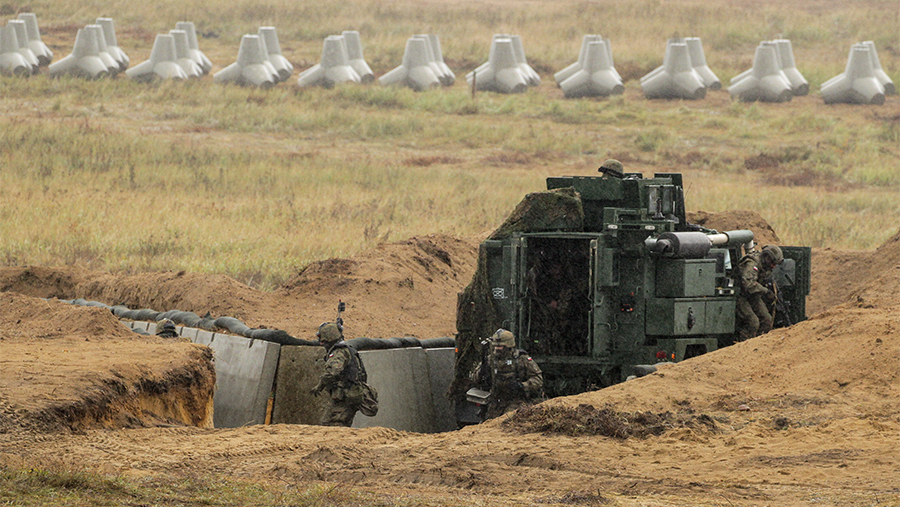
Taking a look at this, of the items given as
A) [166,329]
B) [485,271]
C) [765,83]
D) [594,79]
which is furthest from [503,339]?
[594,79]

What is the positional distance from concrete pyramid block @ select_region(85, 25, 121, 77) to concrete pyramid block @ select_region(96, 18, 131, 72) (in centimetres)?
41

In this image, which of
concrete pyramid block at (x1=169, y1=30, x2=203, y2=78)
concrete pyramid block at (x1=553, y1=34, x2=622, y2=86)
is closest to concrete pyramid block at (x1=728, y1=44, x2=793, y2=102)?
concrete pyramid block at (x1=553, y1=34, x2=622, y2=86)

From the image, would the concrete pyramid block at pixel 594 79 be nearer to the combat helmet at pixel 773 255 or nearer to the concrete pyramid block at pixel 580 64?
the concrete pyramid block at pixel 580 64

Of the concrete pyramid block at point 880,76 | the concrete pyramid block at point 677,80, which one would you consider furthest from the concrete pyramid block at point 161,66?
the concrete pyramid block at point 880,76

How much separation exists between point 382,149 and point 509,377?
916 inches

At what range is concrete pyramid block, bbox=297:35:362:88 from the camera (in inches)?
1727

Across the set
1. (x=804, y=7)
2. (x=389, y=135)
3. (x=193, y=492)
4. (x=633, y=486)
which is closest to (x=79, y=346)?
(x=193, y=492)

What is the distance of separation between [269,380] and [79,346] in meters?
1.98

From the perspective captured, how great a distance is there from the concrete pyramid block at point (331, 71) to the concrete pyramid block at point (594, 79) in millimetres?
8051

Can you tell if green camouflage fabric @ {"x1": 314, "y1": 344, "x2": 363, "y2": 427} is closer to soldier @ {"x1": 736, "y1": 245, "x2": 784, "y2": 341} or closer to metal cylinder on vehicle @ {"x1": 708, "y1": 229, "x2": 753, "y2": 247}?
metal cylinder on vehicle @ {"x1": 708, "y1": 229, "x2": 753, "y2": 247}

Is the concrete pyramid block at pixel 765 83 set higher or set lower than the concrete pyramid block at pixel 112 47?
lower

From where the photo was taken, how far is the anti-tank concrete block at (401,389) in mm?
12906

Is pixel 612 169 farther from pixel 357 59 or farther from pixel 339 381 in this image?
pixel 357 59

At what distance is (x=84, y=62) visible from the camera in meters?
43.3
